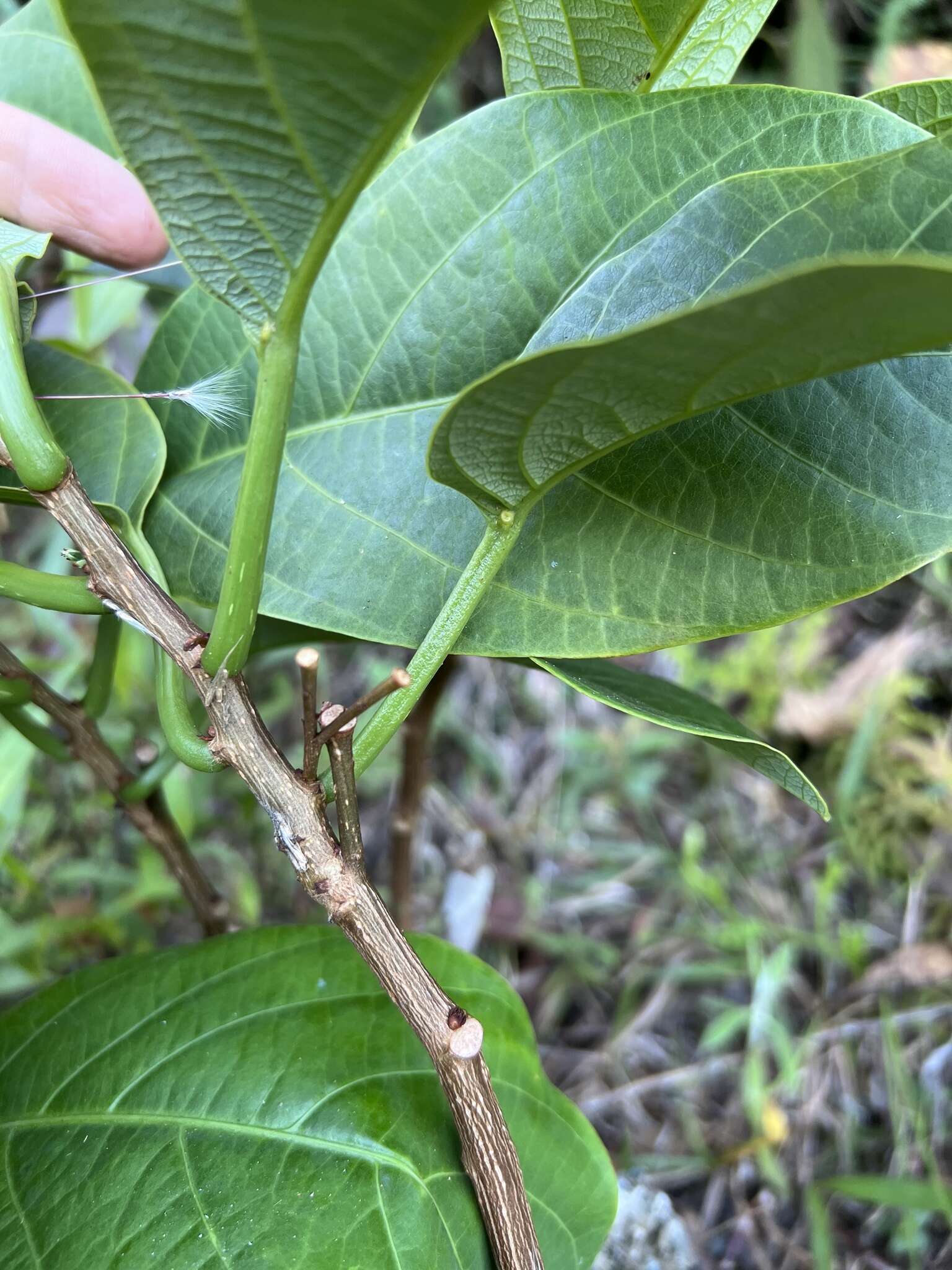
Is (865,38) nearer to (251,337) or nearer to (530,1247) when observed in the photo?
(251,337)

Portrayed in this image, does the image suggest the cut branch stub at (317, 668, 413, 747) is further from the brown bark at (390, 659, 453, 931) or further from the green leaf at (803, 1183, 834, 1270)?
the green leaf at (803, 1183, 834, 1270)

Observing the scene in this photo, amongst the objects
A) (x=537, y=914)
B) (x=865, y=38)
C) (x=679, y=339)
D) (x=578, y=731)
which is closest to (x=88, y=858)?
(x=537, y=914)

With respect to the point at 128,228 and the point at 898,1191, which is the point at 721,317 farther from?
the point at 898,1191

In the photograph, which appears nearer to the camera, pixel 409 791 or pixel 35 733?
pixel 35 733

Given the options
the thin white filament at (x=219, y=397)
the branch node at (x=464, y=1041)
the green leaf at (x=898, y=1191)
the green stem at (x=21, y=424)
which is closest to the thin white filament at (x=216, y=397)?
the thin white filament at (x=219, y=397)

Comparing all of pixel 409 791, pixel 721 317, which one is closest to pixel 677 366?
pixel 721 317

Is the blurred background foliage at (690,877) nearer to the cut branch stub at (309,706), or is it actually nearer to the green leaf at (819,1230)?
the green leaf at (819,1230)
